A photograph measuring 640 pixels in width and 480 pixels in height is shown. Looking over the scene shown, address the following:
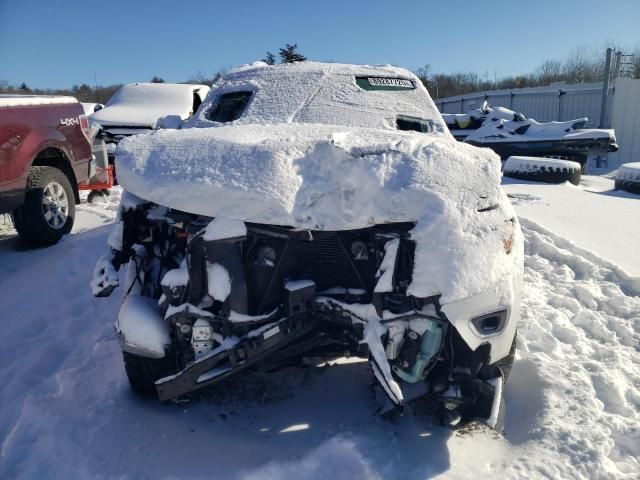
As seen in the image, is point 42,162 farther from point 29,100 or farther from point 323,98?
point 323,98

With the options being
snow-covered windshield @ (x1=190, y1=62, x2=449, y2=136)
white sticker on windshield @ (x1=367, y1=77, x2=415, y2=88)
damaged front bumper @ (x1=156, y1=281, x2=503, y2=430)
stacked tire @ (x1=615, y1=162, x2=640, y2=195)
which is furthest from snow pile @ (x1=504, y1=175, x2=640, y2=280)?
damaged front bumper @ (x1=156, y1=281, x2=503, y2=430)

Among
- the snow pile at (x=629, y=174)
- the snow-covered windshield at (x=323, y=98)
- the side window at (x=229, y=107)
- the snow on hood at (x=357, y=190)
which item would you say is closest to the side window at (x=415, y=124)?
the snow-covered windshield at (x=323, y=98)

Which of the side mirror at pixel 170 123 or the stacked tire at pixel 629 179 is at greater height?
the side mirror at pixel 170 123

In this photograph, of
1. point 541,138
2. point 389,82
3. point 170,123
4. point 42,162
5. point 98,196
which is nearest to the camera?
point 170,123

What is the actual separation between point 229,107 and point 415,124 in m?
1.51

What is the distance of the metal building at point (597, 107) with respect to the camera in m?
19.1

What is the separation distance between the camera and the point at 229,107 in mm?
4191

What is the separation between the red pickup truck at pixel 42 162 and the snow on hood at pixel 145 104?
13.9ft

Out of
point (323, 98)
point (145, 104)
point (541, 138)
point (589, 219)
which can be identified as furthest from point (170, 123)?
point (541, 138)

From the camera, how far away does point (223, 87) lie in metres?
4.40

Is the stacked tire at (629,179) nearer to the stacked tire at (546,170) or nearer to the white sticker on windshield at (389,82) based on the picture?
the stacked tire at (546,170)

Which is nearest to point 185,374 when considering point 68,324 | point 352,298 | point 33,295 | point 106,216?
point 352,298

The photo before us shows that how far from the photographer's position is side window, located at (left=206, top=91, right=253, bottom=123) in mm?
4086

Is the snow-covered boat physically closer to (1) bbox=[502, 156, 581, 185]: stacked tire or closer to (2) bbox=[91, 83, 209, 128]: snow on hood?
(1) bbox=[502, 156, 581, 185]: stacked tire
